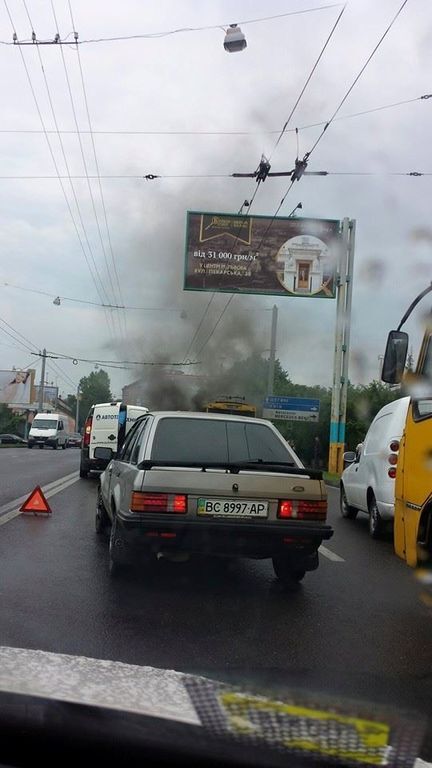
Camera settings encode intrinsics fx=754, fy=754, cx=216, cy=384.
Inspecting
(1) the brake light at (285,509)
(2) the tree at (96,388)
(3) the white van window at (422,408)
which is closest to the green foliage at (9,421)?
(2) the tree at (96,388)

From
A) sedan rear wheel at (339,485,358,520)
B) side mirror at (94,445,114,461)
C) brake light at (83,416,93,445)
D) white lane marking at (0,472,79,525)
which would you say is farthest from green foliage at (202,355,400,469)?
side mirror at (94,445,114,461)

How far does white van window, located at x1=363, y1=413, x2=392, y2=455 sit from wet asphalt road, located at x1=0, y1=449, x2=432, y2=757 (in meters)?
1.91

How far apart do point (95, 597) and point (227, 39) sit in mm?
10580

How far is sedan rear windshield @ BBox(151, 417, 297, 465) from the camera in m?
6.37

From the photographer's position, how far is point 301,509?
5.84 meters

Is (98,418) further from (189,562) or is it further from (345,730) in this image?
(345,730)

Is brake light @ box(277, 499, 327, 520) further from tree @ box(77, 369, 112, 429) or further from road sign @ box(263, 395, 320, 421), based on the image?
tree @ box(77, 369, 112, 429)

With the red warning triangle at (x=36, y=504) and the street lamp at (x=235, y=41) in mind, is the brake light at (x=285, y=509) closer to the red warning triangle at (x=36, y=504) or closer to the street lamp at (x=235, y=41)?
the red warning triangle at (x=36, y=504)

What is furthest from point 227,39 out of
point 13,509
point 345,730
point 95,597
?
point 345,730

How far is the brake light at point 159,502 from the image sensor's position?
5.61m

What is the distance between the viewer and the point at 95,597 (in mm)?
5699

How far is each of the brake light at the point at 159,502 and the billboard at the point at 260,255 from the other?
67.8 feet

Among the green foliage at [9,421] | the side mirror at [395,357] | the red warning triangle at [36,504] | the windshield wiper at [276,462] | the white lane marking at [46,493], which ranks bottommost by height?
the green foliage at [9,421]

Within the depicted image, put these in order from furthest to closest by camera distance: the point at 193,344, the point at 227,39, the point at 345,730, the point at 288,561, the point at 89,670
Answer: the point at 193,344
the point at 227,39
the point at 288,561
the point at 89,670
the point at 345,730
